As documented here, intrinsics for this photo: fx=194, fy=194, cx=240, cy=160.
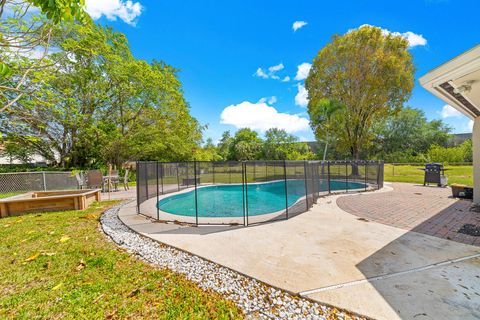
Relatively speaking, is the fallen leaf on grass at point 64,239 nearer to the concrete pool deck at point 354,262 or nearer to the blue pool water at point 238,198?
the concrete pool deck at point 354,262

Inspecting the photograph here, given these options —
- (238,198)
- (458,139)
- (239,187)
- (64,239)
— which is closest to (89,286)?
(64,239)

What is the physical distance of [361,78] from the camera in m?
15.4

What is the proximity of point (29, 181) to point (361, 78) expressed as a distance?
69.9 ft

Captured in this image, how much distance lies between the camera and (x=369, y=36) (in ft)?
48.5

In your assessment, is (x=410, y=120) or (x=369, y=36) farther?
(x=410, y=120)

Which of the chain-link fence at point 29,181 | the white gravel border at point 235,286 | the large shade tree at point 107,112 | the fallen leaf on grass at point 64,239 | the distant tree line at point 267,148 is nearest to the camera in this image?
the white gravel border at point 235,286

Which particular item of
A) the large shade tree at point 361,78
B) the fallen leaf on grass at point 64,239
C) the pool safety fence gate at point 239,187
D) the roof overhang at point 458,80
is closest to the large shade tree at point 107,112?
the pool safety fence gate at point 239,187

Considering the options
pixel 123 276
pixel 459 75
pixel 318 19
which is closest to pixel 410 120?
pixel 318 19

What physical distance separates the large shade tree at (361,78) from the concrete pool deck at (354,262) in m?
13.9

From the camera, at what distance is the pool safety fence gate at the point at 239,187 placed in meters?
5.55

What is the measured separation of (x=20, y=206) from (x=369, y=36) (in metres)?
21.9

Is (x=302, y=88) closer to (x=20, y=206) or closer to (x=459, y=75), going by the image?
(x=459, y=75)

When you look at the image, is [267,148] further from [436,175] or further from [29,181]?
[29,181]

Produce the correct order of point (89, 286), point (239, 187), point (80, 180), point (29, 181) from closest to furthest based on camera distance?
1. point (89, 286)
2. point (29, 181)
3. point (80, 180)
4. point (239, 187)
